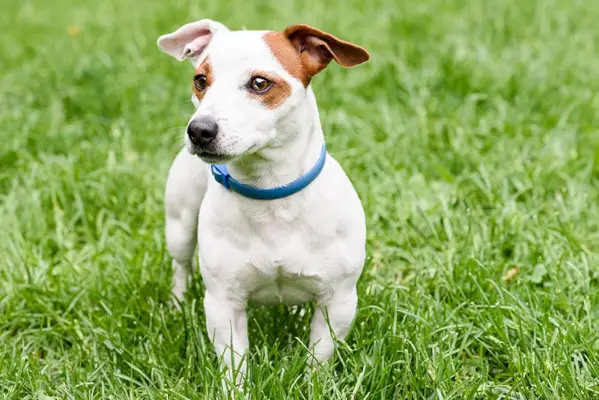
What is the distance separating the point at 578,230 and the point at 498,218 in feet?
1.23

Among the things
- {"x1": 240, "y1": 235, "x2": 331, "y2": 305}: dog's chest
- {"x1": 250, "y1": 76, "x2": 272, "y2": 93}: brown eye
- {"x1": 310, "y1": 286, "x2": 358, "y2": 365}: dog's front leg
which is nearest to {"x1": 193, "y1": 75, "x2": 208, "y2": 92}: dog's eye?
{"x1": 250, "y1": 76, "x2": 272, "y2": 93}: brown eye

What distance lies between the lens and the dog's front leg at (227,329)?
3.30 metres

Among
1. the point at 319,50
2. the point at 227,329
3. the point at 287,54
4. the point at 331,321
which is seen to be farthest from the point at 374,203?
the point at 287,54

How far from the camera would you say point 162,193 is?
4984 mm

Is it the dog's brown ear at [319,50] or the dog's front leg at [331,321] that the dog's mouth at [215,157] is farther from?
the dog's front leg at [331,321]

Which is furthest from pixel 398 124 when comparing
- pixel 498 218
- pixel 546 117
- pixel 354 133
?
pixel 498 218

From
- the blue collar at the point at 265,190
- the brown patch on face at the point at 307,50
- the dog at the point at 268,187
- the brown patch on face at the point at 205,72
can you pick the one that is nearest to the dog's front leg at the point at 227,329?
the dog at the point at 268,187

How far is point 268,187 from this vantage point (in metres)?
3.14

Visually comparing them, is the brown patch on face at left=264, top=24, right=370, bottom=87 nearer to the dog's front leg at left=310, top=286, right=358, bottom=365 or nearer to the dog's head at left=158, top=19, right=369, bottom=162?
the dog's head at left=158, top=19, right=369, bottom=162

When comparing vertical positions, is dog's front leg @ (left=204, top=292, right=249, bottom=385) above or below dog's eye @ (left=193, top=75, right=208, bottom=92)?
below

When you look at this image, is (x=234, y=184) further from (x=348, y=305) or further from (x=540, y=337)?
(x=540, y=337)

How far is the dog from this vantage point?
2.89 m

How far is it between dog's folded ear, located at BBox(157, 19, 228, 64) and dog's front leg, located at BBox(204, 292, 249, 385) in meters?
0.87

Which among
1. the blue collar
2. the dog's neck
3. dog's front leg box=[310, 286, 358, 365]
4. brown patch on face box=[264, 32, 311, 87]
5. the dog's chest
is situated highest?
brown patch on face box=[264, 32, 311, 87]
